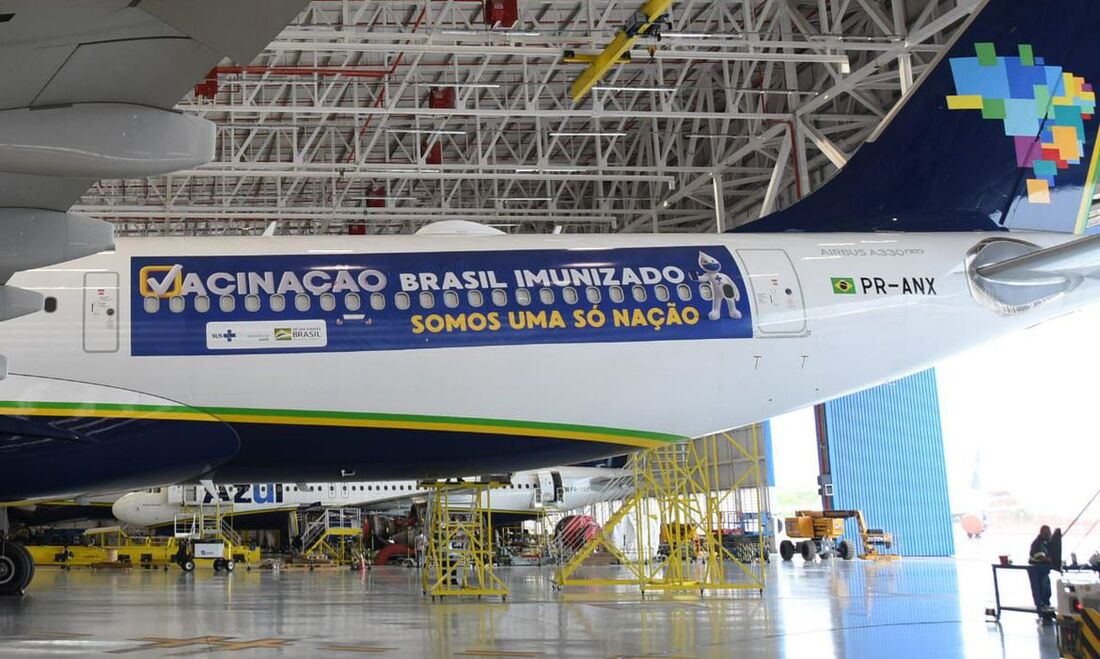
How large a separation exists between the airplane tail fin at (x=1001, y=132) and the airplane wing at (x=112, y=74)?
1068 centimetres

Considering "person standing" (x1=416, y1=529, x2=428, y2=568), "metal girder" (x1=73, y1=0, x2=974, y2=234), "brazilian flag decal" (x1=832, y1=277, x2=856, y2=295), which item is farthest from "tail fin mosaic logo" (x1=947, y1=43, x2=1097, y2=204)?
"person standing" (x1=416, y1=529, x2=428, y2=568)

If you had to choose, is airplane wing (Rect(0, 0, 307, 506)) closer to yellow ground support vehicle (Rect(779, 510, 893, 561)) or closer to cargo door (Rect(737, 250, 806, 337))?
cargo door (Rect(737, 250, 806, 337))

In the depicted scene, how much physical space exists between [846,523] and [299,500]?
20634mm

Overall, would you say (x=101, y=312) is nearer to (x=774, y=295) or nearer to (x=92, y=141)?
(x=92, y=141)

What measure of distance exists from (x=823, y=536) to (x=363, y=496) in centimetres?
1637

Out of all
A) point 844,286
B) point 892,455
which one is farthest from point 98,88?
point 892,455

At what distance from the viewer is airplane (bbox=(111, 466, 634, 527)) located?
36.1m

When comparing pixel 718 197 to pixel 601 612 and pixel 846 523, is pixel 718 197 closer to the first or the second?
pixel 846 523

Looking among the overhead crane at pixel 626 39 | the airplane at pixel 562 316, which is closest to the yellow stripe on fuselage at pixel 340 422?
the airplane at pixel 562 316

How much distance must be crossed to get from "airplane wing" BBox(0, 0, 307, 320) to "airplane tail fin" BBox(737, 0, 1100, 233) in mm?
10678

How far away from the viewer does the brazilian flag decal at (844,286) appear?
13148 millimetres

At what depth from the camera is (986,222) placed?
562 inches

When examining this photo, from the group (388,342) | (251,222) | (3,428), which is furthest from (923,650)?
(251,222)

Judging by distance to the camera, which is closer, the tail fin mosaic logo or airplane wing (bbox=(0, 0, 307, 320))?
airplane wing (bbox=(0, 0, 307, 320))
